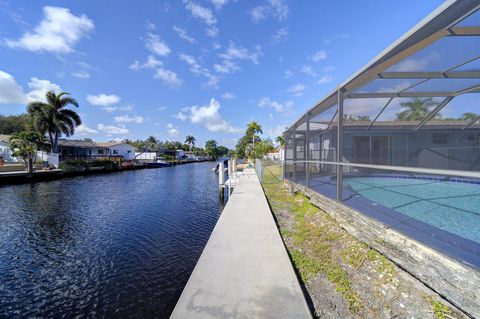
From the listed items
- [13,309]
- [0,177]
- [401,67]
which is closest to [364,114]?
[401,67]

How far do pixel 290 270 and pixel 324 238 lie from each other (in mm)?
2097

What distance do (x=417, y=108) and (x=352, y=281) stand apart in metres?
7.63

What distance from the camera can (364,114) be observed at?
910cm

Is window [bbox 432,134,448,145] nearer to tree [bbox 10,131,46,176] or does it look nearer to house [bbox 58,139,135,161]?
tree [bbox 10,131,46,176]

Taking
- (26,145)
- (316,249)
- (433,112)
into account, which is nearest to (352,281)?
(316,249)

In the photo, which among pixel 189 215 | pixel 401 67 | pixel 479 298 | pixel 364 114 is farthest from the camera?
pixel 189 215

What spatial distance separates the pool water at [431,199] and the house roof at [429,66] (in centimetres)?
285

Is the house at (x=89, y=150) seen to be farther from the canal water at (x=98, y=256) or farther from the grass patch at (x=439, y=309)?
the grass patch at (x=439, y=309)

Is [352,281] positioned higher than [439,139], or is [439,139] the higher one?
[439,139]

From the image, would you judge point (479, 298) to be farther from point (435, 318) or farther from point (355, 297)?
point (355, 297)

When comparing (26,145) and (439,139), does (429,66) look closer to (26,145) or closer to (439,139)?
(439,139)

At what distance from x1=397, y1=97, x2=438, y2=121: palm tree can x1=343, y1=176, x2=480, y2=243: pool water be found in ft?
8.64

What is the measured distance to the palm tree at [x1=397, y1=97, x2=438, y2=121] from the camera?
800cm

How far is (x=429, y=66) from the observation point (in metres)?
5.28
